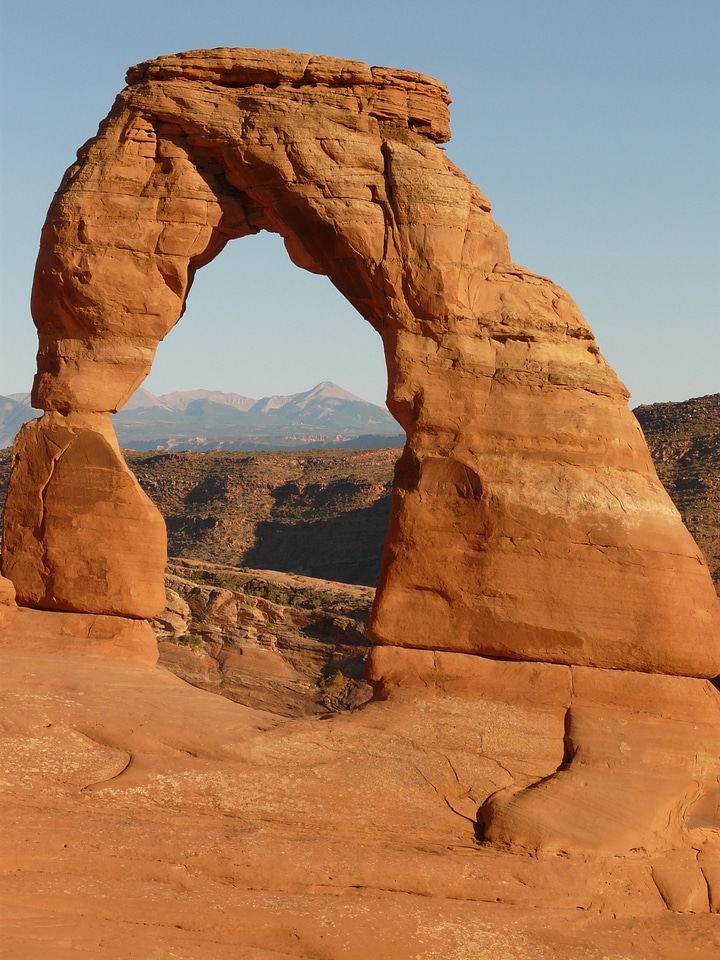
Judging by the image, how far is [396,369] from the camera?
1350 cm

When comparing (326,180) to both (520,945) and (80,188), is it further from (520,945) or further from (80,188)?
(520,945)

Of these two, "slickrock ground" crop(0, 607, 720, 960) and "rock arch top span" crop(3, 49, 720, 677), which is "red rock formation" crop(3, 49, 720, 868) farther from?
"slickrock ground" crop(0, 607, 720, 960)

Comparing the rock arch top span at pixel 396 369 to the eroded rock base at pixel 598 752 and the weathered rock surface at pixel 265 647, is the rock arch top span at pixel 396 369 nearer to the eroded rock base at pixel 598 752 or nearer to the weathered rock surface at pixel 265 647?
the eroded rock base at pixel 598 752

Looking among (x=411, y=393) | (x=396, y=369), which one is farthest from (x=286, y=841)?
(x=396, y=369)

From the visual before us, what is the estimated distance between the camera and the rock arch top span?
12820 millimetres

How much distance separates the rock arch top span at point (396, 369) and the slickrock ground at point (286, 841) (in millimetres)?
1214

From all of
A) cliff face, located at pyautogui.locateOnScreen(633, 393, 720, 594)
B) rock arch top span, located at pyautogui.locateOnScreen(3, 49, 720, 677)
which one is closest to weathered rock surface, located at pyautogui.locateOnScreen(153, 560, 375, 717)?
rock arch top span, located at pyautogui.locateOnScreen(3, 49, 720, 677)

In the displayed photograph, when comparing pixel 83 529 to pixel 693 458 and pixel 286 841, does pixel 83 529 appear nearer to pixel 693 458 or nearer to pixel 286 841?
pixel 286 841

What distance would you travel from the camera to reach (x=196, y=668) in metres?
26.9

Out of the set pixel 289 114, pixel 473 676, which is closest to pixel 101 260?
pixel 289 114

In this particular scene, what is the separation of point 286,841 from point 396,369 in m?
5.84

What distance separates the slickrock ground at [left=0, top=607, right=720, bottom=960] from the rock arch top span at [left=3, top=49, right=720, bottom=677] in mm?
1214

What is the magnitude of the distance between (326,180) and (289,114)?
982mm

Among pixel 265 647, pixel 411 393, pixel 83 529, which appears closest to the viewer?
pixel 411 393
